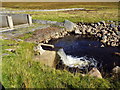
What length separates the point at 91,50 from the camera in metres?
19.1

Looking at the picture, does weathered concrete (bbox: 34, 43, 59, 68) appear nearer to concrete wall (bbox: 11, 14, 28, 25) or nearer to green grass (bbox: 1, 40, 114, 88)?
green grass (bbox: 1, 40, 114, 88)

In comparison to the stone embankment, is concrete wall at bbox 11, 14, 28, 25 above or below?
above

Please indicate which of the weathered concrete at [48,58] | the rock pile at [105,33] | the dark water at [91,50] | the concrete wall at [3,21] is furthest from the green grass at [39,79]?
the concrete wall at [3,21]

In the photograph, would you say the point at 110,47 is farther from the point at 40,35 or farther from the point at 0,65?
the point at 0,65

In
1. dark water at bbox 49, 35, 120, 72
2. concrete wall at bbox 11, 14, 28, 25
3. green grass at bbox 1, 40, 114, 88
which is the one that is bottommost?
dark water at bbox 49, 35, 120, 72

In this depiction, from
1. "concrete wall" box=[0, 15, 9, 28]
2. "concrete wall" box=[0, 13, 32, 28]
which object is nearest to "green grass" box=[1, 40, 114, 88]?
"concrete wall" box=[0, 13, 32, 28]

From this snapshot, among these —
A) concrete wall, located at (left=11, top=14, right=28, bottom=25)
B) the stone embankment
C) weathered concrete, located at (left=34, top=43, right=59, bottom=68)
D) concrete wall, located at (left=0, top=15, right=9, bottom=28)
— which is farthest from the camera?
concrete wall, located at (left=11, top=14, right=28, bottom=25)

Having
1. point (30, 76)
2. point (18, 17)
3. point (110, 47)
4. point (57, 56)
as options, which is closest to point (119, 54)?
point (110, 47)

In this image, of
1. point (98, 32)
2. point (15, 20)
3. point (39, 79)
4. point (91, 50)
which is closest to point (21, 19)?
point (15, 20)

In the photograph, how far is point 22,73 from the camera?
8.79 meters

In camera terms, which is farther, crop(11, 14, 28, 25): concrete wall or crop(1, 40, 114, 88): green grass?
crop(11, 14, 28, 25): concrete wall

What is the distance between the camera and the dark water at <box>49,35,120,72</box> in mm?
15297

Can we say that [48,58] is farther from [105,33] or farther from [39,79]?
[105,33]

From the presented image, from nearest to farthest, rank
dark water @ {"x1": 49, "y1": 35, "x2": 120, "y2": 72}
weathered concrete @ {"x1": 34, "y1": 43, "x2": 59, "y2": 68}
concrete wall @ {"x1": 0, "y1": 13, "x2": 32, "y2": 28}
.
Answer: weathered concrete @ {"x1": 34, "y1": 43, "x2": 59, "y2": 68}, dark water @ {"x1": 49, "y1": 35, "x2": 120, "y2": 72}, concrete wall @ {"x1": 0, "y1": 13, "x2": 32, "y2": 28}
